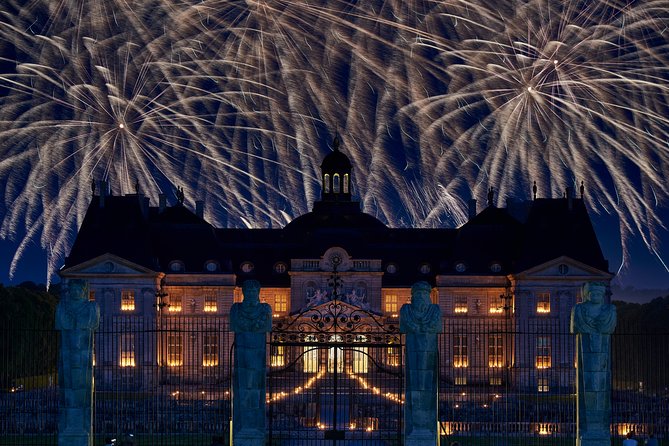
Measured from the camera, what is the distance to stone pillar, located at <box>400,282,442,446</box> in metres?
35.6

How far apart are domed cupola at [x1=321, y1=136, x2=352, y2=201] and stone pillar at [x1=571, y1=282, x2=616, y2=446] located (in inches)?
2919

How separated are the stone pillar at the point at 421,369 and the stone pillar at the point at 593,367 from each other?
3.69 meters

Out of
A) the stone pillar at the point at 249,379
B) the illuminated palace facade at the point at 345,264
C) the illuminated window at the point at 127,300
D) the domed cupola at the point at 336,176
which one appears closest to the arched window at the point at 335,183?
the domed cupola at the point at 336,176

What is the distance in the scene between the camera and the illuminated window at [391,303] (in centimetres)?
10669

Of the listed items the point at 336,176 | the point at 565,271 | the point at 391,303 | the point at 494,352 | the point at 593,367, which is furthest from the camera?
the point at 336,176

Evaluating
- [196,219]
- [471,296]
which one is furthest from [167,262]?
[471,296]

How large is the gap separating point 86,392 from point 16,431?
12.8 metres

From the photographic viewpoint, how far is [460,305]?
335ft

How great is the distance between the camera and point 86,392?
36.7 meters

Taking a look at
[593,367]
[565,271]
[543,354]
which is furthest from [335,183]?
[593,367]

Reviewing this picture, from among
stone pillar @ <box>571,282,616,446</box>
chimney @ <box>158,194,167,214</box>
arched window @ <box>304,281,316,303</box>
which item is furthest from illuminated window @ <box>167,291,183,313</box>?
stone pillar @ <box>571,282,616,446</box>

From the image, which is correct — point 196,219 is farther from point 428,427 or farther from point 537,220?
point 428,427

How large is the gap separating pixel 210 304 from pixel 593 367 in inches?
2692

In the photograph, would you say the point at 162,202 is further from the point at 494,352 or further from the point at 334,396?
the point at 334,396
